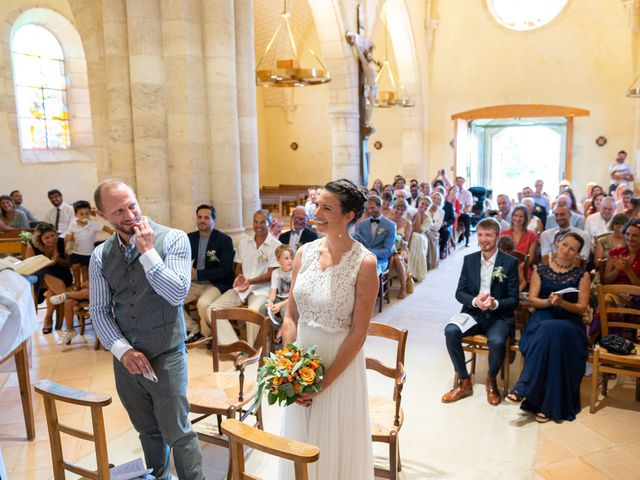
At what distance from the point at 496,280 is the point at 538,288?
0.34m

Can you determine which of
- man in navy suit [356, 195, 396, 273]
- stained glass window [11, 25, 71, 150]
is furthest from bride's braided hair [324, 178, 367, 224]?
stained glass window [11, 25, 71, 150]

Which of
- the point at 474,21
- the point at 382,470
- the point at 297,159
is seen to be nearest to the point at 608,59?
the point at 474,21

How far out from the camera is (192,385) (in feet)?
11.8

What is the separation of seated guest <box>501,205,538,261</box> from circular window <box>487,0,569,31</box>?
10.3 meters

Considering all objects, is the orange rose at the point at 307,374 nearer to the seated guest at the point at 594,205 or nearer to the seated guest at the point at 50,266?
the seated guest at the point at 50,266

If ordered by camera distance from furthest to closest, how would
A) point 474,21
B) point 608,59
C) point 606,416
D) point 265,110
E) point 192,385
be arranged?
point 265,110 → point 474,21 → point 608,59 → point 606,416 → point 192,385

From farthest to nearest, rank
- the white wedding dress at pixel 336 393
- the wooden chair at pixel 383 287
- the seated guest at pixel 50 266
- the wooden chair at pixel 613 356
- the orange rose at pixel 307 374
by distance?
the wooden chair at pixel 383 287, the seated guest at pixel 50 266, the wooden chair at pixel 613 356, the white wedding dress at pixel 336 393, the orange rose at pixel 307 374

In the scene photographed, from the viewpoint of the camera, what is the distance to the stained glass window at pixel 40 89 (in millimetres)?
11883

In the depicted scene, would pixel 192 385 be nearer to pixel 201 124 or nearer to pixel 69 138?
pixel 201 124

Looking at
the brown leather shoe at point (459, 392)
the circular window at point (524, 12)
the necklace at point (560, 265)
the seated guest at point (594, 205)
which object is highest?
the circular window at point (524, 12)

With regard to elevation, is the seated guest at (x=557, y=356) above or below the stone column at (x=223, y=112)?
below

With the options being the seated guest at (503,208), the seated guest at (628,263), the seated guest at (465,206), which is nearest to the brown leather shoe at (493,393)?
the seated guest at (628,263)

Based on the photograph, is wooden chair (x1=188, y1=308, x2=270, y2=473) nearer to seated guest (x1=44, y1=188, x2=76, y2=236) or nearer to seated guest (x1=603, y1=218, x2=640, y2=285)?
seated guest (x1=603, y1=218, x2=640, y2=285)

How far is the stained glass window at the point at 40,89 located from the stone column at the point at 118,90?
22.9ft
